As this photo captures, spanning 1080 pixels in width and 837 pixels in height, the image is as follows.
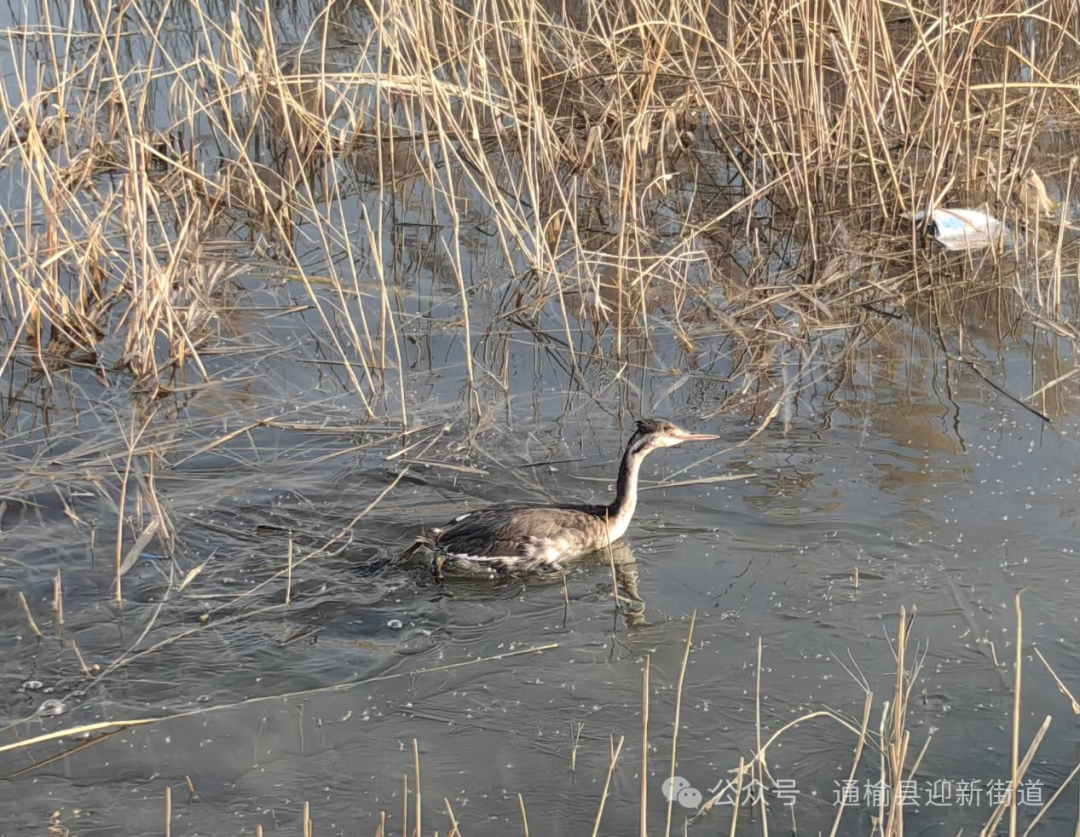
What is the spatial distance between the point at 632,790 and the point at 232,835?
1219 millimetres

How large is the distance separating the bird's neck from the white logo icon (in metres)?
1.84

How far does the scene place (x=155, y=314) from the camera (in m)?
7.32

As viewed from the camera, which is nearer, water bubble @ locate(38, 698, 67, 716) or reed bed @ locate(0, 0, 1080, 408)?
water bubble @ locate(38, 698, 67, 716)

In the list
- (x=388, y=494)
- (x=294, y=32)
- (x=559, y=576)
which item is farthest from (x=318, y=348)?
(x=294, y=32)

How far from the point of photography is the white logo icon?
4324 mm

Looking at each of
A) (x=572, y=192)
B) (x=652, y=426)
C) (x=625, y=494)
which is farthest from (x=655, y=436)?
(x=572, y=192)

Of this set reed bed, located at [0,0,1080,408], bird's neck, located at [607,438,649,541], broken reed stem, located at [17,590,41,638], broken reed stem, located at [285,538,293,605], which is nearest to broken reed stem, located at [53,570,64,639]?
broken reed stem, located at [17,590,41,638]

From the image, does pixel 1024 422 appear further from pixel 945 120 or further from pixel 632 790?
pixel 632 790

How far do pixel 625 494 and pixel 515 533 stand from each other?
56cm

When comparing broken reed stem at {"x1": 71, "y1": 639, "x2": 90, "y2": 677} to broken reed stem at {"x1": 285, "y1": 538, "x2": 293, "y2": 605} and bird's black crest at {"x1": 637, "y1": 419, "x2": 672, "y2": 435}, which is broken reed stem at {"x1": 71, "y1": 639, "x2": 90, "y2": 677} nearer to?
broken reed stem at {"x1": 285, "y1": 538, "x2": 293, "y2": 605}

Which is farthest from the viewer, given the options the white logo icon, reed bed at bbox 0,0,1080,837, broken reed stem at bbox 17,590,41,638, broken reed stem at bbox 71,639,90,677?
reed bed at bbox 0,0,1080,837

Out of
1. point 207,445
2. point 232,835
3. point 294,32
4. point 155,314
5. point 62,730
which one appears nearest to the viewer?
point 232,835

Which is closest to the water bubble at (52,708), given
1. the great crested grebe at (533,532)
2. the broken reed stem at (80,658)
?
the broken reed stem at (80,658)

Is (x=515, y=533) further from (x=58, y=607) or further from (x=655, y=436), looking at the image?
(x=58, y=607)
